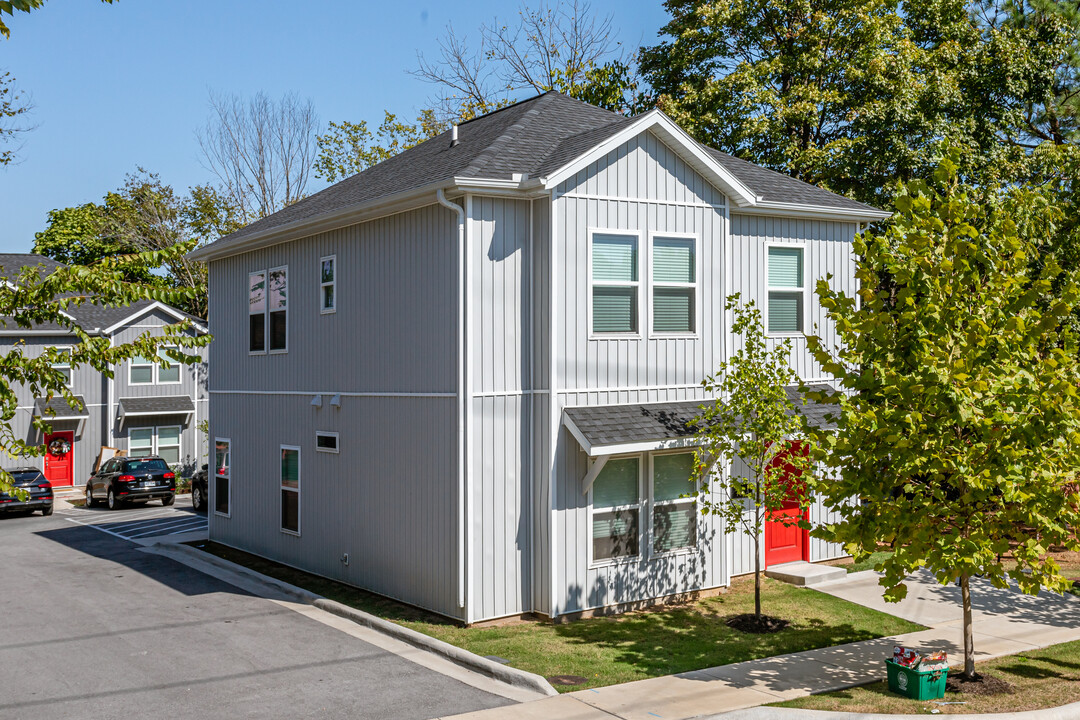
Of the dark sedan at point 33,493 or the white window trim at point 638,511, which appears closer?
the white window trim at point 638,511

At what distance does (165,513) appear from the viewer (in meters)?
28.3

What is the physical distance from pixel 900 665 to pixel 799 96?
20.4 meters

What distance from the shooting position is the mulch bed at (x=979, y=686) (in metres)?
10.2

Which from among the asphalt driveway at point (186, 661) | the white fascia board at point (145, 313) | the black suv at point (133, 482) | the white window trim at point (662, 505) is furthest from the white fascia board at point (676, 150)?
the white fascia board at point (145, 313)

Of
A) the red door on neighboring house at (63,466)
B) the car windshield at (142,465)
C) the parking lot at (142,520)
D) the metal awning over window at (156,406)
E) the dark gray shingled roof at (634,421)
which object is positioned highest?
the dark gray shingled roof at (634,421)

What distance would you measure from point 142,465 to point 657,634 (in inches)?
899

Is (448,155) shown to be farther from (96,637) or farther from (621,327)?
(96,637)

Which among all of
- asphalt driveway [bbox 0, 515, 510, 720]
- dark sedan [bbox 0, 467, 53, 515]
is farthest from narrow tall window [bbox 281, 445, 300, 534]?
dark sedan [bbox 0, 467, 53, 515]

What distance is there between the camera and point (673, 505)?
48.6 ft

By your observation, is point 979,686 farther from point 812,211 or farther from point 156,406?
point 156,406

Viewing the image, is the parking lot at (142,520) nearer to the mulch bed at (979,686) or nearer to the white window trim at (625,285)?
the white window trim at (625,285)

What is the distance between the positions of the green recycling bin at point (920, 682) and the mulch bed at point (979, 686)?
193 millimetres

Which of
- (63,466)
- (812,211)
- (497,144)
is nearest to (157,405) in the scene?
(63,466)

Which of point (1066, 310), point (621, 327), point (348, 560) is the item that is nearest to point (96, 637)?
point (348, 560)
